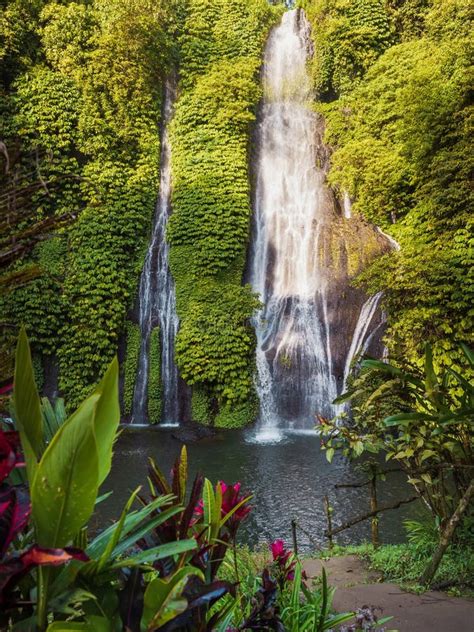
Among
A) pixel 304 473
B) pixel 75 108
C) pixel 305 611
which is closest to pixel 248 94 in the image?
pixel 75 108

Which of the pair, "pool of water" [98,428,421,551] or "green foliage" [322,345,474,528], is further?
"pool of water" [98,428,421,551]

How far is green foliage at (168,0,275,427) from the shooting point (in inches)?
461

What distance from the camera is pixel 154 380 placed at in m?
12.1

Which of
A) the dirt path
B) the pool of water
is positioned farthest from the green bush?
the dirt path

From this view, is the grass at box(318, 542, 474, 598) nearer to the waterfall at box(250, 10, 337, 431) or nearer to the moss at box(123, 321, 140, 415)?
the waterfall at box(250, 10, 337, 431)

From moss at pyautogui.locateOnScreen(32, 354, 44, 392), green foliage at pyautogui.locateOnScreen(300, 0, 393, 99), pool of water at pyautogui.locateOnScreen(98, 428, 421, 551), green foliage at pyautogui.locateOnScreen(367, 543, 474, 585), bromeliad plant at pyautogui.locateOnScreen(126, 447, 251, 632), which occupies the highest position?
green foliage at pyautogui.locateOnScreen(300, 0, 393, 99)

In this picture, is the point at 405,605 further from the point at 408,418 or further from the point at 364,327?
the point at 364,327

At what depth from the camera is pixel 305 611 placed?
2.08 meters

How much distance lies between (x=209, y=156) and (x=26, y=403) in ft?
46.4

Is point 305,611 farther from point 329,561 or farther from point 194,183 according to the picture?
point 194,183

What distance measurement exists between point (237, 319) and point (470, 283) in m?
5.33

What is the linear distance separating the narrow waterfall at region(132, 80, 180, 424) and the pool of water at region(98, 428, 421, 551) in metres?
1.08

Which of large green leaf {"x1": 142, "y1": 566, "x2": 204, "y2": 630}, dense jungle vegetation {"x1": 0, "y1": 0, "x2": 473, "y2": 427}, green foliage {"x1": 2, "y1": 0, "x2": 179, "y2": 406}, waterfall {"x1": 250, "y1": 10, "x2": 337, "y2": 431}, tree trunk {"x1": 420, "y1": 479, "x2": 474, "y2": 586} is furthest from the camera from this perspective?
green foliage {"x1": 2, "y1": 0, "x2": 179, "y2": 406}

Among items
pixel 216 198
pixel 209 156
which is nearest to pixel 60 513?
pixel 216 198
